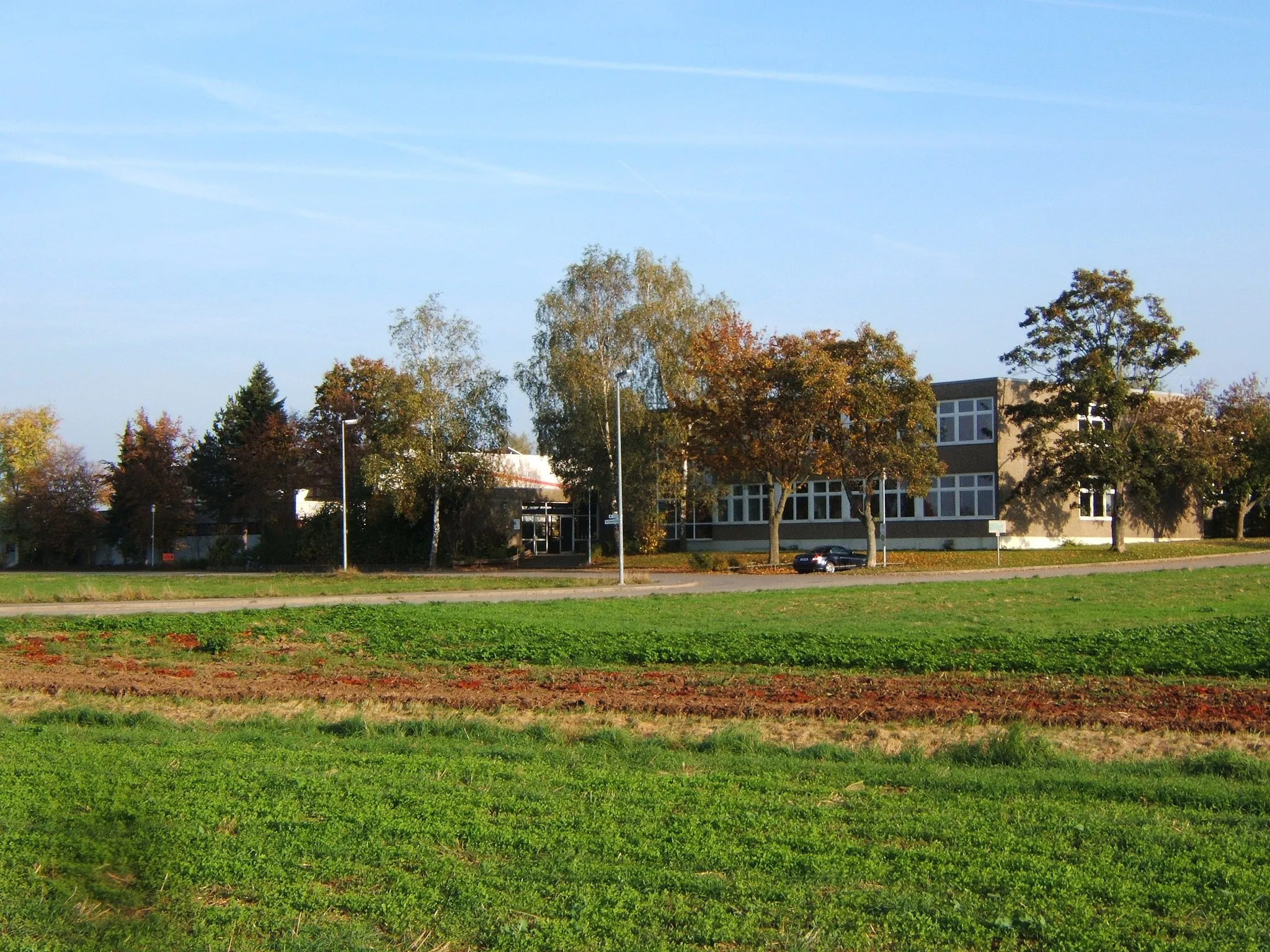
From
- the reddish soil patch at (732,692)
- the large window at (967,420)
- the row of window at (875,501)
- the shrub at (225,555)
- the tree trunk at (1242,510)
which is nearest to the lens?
the reddish soil patch at (732,692)

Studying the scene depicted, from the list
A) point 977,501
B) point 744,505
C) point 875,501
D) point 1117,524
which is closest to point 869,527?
point 977,501

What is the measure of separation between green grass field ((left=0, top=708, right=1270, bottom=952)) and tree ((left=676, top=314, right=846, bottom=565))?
46590 mm

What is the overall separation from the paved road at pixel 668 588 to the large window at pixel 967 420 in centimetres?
1069

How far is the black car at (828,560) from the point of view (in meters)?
58.2

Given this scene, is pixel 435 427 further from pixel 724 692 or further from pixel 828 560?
pixel 724 692

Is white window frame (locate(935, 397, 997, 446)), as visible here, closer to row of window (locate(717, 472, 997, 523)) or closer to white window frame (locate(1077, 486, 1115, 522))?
row of window (locate(717, 472, 997, 523))

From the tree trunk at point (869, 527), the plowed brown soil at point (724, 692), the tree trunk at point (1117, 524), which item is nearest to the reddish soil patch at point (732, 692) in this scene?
the plowed brown soil at point (724, 692)

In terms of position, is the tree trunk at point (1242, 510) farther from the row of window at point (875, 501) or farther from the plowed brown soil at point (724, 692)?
the plowed brown soil at point (724, 692)

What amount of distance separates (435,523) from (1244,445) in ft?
162

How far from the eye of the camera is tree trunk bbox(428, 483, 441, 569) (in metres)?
68.5

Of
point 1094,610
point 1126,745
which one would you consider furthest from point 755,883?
point 1094,610

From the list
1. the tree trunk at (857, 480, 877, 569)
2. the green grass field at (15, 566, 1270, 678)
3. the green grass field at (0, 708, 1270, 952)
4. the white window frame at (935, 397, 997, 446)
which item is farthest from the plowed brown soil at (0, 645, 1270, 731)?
the white window frame at (935, 397, 997, 446)

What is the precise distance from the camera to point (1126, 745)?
11758mm

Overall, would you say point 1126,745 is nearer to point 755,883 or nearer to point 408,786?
point 755,883
